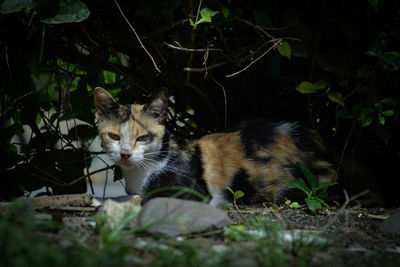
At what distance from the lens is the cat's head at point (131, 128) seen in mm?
2293

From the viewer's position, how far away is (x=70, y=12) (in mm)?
1934

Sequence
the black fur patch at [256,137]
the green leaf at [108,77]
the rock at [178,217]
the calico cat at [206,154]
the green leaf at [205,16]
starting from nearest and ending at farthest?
the rock at [178,217], the green leaf at [205,16], the calico cat at [206,154], the black fur patch at [256,137], the green leaf at [108,77]

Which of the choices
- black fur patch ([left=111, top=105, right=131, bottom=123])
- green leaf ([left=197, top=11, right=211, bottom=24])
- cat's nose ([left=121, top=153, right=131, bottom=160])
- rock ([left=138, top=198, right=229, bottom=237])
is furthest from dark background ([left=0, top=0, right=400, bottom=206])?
rock ([left=138, top=198, right=229, bottom=237])

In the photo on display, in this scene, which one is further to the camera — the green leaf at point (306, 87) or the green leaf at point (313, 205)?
the green leaf at point (306, 87)

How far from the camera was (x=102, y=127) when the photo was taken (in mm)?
2430

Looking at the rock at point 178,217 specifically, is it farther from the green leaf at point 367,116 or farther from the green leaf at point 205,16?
the green leaf at point 367,116

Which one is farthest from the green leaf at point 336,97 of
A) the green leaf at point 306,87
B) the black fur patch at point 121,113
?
the black fur patch at point 121,113

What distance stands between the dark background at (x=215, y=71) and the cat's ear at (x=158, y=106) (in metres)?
0.29

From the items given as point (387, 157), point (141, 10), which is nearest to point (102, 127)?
point (141, 10)

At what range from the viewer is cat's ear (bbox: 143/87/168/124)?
2.41m

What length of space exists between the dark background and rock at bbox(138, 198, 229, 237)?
2.87ft

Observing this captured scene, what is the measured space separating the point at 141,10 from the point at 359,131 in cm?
168

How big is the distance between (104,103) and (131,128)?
0.26 metres

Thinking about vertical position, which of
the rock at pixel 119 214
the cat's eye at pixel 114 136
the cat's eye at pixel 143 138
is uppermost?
the cat's eye at pixel 114 136
